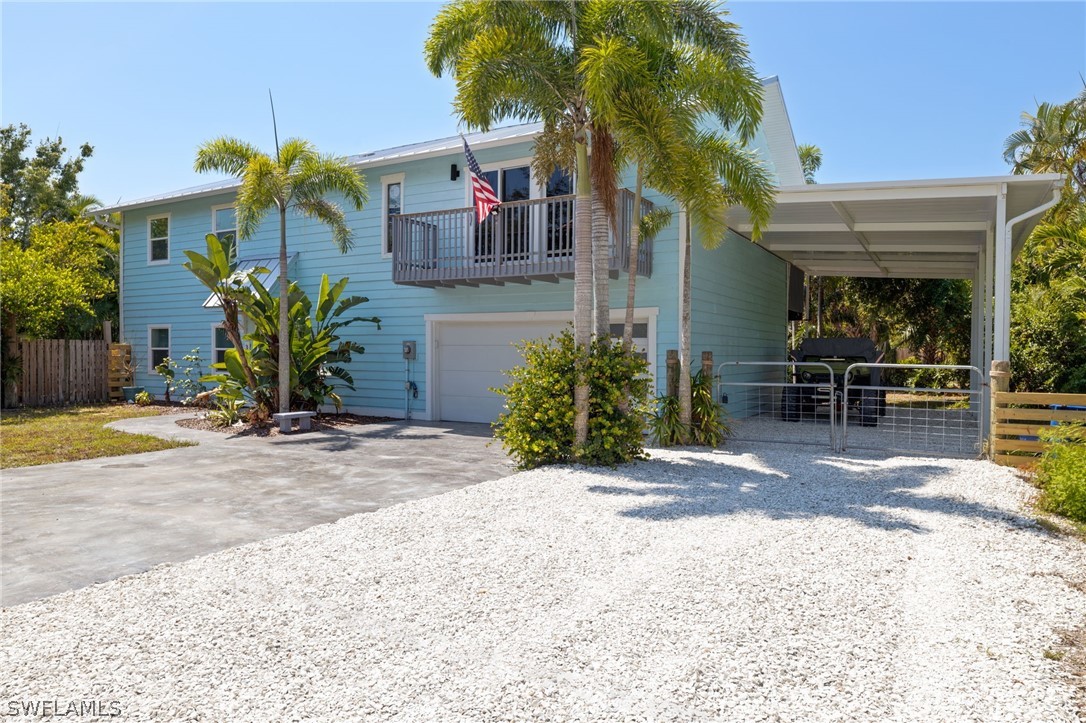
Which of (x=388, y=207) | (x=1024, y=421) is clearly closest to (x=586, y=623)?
(x=1024, y=421)

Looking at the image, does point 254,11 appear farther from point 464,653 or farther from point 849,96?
point 849,96

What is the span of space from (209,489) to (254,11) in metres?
6.79

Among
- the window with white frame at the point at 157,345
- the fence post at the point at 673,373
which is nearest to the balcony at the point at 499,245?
the fence post at the point at 673,373

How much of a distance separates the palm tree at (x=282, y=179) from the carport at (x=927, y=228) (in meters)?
7.25

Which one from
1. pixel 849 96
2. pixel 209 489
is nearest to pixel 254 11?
pixel 209 489

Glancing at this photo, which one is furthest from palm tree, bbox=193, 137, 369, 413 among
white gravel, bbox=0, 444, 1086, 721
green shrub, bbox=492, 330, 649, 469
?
white gravel, bbox=0, 444, 1086, 721

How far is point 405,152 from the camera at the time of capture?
14711 millimetres

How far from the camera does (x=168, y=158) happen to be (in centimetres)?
1795

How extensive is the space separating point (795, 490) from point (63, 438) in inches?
426

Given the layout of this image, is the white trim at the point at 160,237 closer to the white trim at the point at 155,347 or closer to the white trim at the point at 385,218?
the white trim at the point at 155,347

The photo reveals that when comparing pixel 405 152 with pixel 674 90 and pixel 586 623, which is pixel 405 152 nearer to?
pixel 674 90

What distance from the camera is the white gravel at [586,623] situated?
113 inches

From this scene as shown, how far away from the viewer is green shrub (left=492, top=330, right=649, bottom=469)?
27.8ft

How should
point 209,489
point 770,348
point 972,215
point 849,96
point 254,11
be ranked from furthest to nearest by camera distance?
point 770,348
point 849,96
point 972,215
point 254,11
point 209,489
